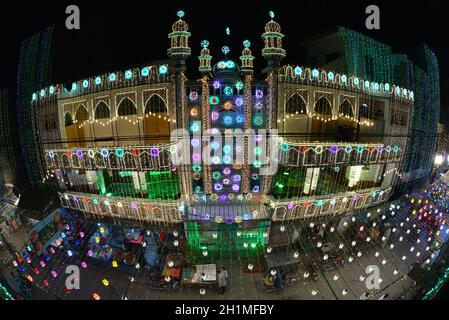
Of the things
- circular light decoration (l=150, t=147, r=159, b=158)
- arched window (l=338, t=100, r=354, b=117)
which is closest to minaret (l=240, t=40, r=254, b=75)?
arched window (l=338, t=100, r=354, b=117)

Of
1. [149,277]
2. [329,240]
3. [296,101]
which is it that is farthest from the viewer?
[329,240]

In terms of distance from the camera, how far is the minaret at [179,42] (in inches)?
444

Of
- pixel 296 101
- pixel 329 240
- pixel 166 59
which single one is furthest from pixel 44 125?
pixel 329 240

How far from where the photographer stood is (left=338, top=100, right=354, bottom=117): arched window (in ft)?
43.4

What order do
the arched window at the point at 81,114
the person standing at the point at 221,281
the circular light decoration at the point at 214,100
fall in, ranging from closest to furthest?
the person standing at the point at 221,281 < the circular light decoration at the point at 214,100 < the arched window at the point at 81,114

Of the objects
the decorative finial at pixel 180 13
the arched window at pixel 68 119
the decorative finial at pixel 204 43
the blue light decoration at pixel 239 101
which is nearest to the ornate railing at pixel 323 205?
the blue light decoration at pixel 239 101

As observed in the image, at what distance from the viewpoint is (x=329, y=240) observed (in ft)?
44.4

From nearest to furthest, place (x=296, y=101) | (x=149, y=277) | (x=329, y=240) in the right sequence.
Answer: (x=149, y=277) → (x=296, y=101) → (x=329, y=240)

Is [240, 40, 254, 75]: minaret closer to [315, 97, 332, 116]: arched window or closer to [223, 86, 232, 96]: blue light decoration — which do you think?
[223, 86, 232, 96]: blue light decoration

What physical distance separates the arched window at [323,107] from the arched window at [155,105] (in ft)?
25.3

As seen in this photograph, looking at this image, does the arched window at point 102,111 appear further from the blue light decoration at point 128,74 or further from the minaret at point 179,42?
the minaret at point 179,42

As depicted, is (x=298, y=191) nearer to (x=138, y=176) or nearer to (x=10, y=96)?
(x=138, y=176)

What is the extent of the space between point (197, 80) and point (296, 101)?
16.3 feet

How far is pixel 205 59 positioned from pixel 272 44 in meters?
3.17
